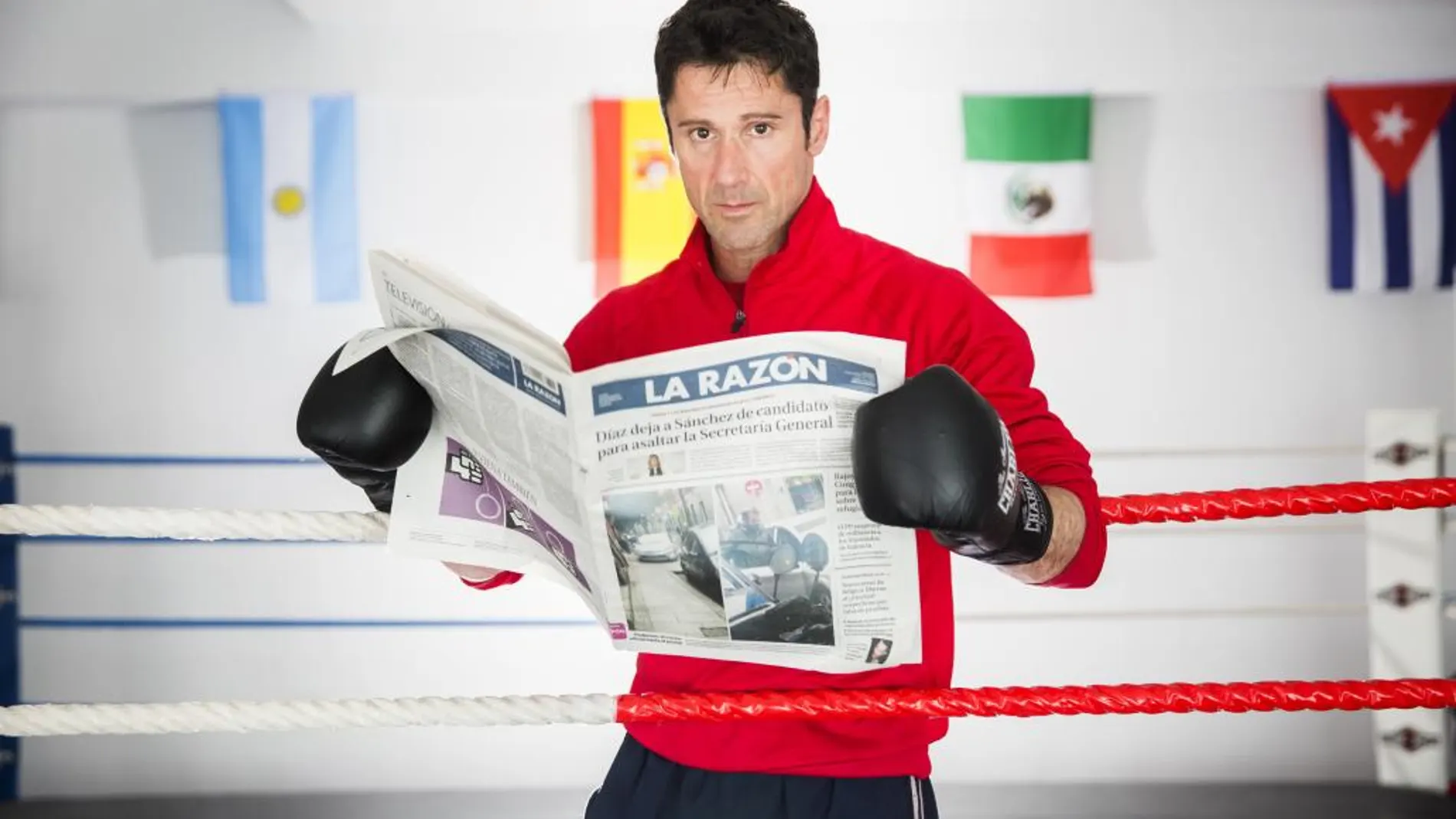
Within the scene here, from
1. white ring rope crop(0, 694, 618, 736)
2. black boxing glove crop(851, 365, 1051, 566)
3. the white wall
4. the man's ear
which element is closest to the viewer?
black boxing glove crop(851, 365, 1051, 566)

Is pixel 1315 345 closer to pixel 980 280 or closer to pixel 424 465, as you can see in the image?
pixel 980 280

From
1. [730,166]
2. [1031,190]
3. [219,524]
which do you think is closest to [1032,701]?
[730,166]

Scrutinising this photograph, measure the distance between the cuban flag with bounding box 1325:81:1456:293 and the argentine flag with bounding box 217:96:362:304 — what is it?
278 cm

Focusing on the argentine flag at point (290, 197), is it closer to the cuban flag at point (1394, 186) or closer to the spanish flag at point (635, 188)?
the spanish flag at point (635, 188)

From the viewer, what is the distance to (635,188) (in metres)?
3.34

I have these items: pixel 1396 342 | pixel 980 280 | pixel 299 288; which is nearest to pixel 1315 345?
pixel 1396 342

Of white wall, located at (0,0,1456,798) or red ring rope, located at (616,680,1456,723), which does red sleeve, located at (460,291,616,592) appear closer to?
red ring rope, located at (616,680,1456,723)

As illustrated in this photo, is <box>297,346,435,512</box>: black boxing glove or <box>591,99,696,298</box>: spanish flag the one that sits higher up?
<box>591,99,696,298</box>: spanish flag

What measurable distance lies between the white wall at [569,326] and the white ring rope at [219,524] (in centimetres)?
231

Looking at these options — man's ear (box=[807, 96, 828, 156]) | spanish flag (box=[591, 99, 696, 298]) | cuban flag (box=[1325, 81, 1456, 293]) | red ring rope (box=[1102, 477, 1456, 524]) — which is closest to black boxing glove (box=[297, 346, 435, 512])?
man's ear (box=[807, 96, 828, 156])

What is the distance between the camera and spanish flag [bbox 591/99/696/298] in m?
3.33

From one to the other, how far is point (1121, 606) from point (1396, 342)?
3.57 ft

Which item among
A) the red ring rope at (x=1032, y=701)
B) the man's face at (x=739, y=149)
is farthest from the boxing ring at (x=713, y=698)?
the man's face at (x=739, y=149)

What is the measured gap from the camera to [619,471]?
1011mm
